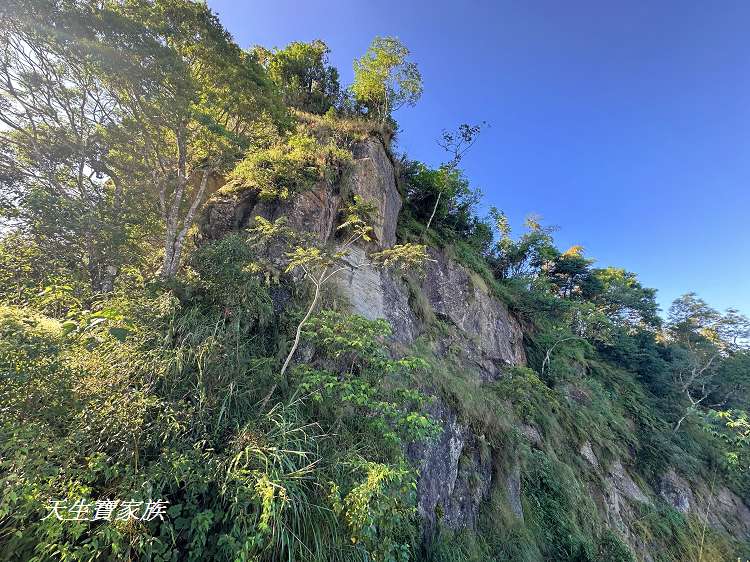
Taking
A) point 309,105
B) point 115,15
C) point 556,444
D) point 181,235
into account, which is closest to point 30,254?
point 181,235

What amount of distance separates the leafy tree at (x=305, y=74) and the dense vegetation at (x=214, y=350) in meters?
0.09

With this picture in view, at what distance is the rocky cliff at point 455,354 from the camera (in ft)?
19.7

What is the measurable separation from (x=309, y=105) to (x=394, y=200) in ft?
17.6

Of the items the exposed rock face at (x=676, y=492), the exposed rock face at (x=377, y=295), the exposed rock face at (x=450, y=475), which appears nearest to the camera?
the exposed rock face at (x=450, y=475)

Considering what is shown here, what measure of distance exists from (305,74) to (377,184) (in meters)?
6.78

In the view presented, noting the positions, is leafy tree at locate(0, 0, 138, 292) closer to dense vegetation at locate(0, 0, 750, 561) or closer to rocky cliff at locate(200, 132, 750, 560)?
dense vegetation at locate(0, 0, 750, 561)

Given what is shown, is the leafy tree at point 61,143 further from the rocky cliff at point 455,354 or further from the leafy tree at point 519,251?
the leafy tree at point 519,251

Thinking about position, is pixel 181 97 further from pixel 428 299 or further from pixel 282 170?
pixel 428 299

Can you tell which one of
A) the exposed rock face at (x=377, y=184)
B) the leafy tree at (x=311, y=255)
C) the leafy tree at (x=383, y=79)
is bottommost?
the leafy tree at (x=311, y=255)

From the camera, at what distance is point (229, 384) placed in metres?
3.67

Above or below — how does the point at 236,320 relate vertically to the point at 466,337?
below

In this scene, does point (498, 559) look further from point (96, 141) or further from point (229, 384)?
point (96, 141)

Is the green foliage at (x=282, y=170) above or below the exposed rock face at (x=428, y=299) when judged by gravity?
above

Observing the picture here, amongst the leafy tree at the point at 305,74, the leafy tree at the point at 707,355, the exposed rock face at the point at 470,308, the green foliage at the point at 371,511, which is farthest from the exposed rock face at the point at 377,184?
the leafy tree at the point at 707,355
